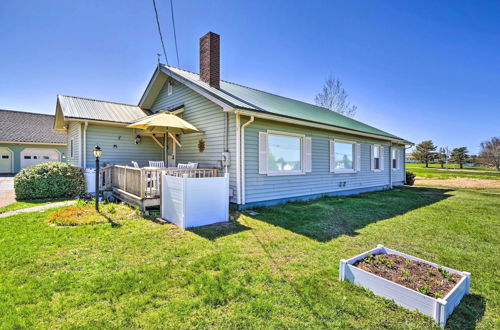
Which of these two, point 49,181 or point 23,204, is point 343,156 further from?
point 23,204

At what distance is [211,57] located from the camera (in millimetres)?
8844

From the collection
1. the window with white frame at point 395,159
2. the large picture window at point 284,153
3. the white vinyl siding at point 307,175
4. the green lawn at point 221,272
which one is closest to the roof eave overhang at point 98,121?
the green lawn at point 221,272

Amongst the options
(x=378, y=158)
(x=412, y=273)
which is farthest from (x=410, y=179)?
(x=412, y=273)

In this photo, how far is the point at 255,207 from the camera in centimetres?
727

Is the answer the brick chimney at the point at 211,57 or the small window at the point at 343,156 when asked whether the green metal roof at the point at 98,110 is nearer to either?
the brick chimney at the point at 211,57

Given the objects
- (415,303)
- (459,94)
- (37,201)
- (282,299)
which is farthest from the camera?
(459,94)

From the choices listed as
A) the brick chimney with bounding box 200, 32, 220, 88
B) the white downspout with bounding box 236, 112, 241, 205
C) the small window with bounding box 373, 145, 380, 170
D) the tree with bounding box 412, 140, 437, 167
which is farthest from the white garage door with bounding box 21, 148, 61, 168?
the tree with bounding box 412, 140, 437, 167

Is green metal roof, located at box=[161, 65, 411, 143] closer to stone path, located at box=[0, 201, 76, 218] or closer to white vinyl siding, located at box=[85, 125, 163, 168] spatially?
white vinyl siding, located at box=[85, 125, 163, 168]

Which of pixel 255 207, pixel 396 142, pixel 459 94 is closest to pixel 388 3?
pixel 396 142

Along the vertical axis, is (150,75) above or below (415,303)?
above

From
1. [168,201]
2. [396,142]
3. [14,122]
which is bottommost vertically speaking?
[168,201]

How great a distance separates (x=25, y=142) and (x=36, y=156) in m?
1.39

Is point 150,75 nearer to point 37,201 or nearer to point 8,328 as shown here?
point 37,201

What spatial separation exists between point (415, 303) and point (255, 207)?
512 cm
